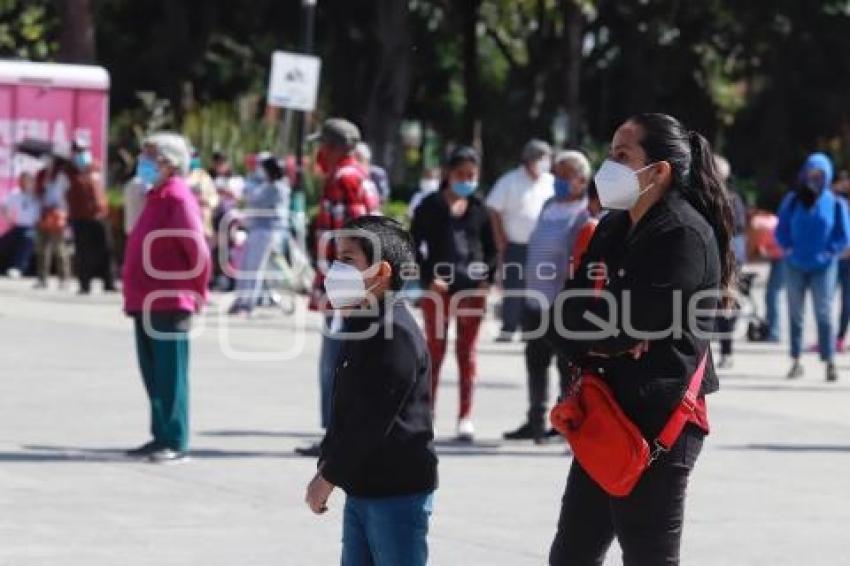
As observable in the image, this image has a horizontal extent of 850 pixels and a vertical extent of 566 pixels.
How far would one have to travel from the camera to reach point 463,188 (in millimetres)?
13516

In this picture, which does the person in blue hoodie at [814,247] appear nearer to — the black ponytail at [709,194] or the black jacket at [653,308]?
the black ponytail at [709,194]

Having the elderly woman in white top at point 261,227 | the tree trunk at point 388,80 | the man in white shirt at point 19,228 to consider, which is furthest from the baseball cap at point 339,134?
the tree trunk at point 388,80

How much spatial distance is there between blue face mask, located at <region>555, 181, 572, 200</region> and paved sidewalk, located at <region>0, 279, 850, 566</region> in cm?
143

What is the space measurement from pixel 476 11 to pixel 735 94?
13.8 m

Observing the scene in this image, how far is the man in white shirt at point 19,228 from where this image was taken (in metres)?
29.1

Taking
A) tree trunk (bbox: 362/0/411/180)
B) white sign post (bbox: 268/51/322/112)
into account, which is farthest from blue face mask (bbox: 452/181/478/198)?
tree trunk (bbox: 362/0/411/180)

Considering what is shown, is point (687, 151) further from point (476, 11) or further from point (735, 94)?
point (735, 94)

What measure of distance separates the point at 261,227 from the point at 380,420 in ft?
58.0

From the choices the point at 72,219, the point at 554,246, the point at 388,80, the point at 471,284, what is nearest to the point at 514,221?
the point at 471,284

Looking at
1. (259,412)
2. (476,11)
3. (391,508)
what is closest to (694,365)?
(391,508)

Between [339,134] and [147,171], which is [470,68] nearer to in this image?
[339,134]

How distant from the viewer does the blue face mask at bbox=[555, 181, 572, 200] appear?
12781 millimetres

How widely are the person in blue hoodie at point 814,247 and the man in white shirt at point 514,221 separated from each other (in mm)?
1918

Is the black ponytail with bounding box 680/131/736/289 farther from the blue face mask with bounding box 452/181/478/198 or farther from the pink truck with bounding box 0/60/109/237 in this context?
the pink truck with bounding box 0/60/109/237
